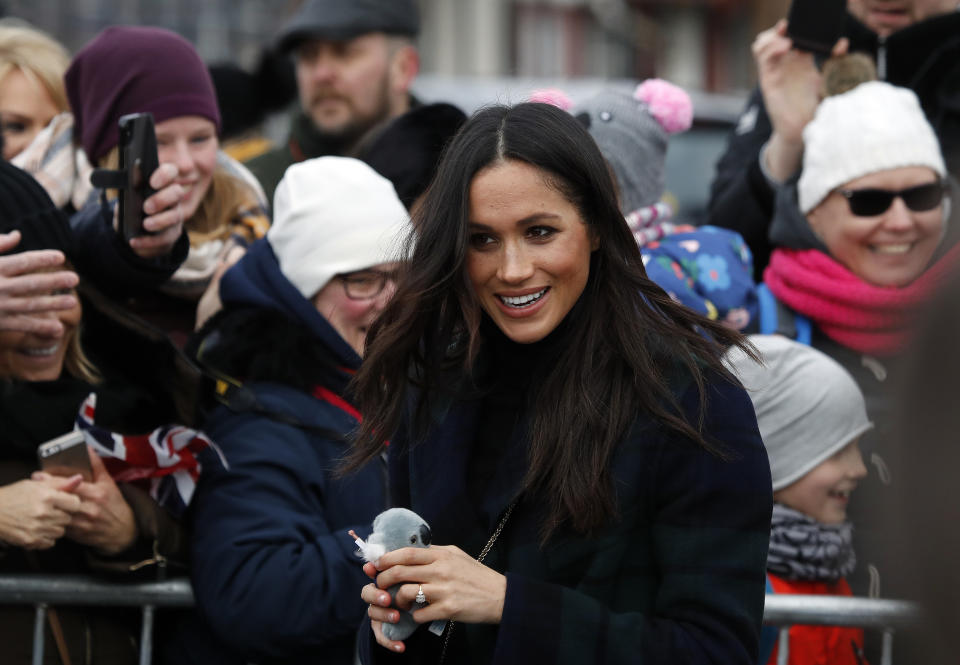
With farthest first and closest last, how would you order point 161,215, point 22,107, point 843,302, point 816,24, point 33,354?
point 22,107 < point 816,24 < point 843,302 < point 161,215 < point 33,354

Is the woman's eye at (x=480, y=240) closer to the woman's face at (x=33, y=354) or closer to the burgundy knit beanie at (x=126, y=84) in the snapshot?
the woman's face at (x=33, y=354)

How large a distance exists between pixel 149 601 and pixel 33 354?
71 cm

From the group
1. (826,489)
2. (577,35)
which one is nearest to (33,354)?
(826,489)

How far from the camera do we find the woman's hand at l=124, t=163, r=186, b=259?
12.3 feet

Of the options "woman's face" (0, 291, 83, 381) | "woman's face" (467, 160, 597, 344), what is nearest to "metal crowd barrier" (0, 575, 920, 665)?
"woman's face" (0, 291, 83, 381)

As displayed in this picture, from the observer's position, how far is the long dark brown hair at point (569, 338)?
259cm

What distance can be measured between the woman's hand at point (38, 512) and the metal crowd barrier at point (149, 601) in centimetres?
16

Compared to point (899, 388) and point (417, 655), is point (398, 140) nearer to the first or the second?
point (417, 655)

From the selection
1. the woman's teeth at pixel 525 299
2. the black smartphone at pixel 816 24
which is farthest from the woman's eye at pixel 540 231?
the black smartphone at pixel 816 24

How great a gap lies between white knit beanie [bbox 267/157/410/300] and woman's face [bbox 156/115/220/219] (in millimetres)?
378

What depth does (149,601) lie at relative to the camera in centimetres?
356

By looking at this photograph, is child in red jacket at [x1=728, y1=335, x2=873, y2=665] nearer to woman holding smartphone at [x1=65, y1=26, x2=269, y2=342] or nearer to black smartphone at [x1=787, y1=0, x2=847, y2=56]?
black smartphone at [x1=787, y1=0, x2=847, y2=56]

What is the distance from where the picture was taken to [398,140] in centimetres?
493

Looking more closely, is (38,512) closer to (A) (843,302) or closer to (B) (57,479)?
(B) (57,479)
